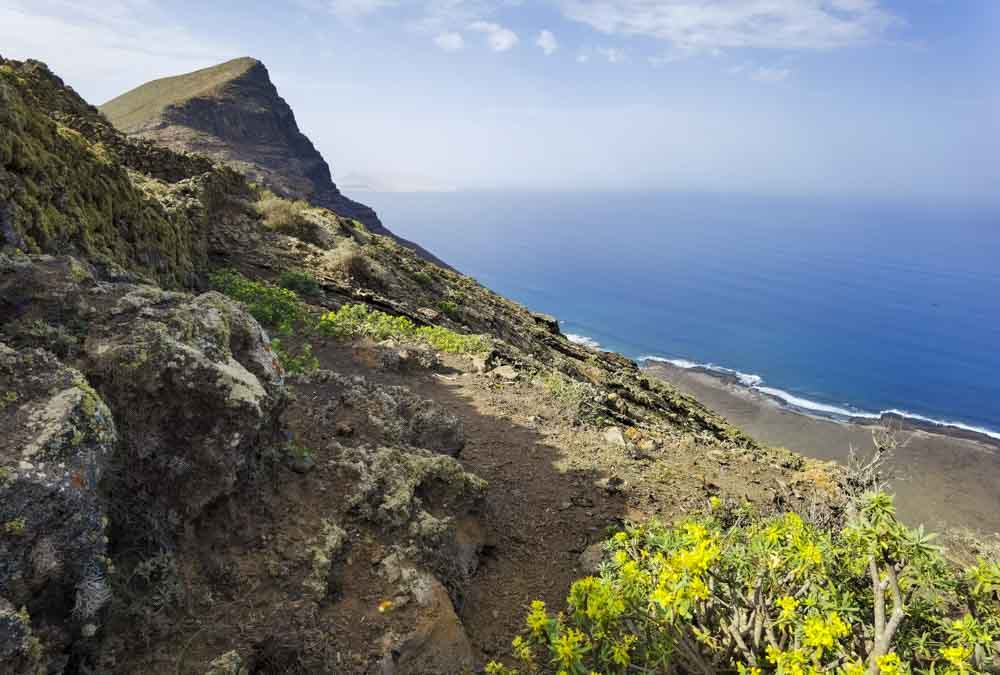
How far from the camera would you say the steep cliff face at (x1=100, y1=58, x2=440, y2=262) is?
170 ft

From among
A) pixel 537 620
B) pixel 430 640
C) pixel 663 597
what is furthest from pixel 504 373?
pixel 663 597

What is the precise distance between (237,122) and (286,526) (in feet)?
219

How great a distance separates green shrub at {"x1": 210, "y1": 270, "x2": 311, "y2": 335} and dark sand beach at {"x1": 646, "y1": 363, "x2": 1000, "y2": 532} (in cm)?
2776

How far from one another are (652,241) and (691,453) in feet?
505

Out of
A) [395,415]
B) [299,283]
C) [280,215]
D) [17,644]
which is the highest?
[280,215]

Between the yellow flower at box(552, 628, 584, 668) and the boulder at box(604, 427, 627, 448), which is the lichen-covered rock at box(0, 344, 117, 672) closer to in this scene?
the yellow flower at box(552, 628, 584, 668)

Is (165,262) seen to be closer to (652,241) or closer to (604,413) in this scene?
(604,413)

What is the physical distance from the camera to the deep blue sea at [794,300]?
5988 cm

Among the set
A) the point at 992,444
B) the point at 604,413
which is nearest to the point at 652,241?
the point at 992,444

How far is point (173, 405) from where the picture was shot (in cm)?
352

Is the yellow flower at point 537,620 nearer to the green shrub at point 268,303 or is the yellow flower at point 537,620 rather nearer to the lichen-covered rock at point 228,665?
the lichen-covered rock at point 228,665

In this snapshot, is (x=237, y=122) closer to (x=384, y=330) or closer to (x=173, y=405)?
(x=384, y=330)

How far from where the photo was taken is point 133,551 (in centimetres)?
324

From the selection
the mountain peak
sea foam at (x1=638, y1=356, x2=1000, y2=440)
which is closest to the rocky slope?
sea foam at (x1=638, y1=356, x2=1000, y2=440)
